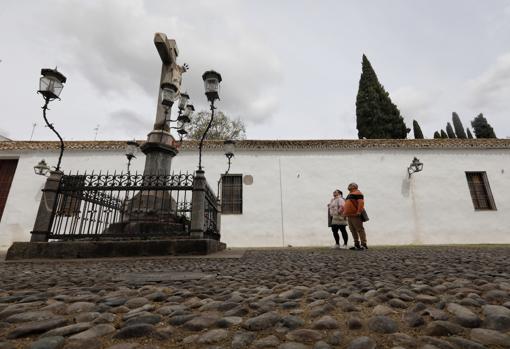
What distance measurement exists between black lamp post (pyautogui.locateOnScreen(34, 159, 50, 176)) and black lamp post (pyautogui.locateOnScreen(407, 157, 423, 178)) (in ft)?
57.4

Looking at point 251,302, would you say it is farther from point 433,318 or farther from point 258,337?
point 433,318

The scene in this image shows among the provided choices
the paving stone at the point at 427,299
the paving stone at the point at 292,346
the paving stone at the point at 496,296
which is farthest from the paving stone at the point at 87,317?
the paving stone at the point at 496,296

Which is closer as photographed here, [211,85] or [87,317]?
[87,317]

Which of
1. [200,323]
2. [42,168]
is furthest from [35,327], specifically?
[42,168]

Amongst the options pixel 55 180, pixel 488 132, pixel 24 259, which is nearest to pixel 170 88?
pixel 55 180

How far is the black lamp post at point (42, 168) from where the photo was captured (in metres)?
12.8

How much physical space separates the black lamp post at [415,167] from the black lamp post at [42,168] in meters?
17.5

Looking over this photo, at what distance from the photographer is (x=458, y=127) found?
108 feet

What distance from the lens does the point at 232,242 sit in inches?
496

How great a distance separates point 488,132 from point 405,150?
74.8ft

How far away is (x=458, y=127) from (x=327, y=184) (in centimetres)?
2909

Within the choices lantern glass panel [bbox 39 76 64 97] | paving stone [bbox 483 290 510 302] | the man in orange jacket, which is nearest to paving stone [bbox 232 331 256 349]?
paving stone [bbox 483 290 510 302]

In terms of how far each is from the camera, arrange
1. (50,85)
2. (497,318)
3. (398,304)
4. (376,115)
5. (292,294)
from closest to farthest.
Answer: (497,318) < (398,304) < (292,294) < (50,85) < (376,115)

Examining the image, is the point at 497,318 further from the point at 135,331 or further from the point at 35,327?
the point at 35,327
